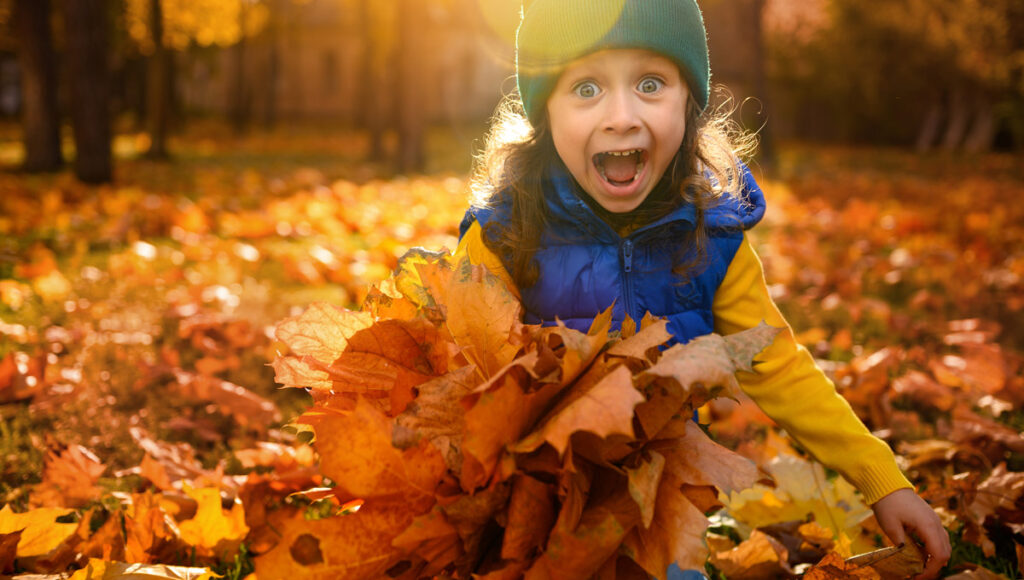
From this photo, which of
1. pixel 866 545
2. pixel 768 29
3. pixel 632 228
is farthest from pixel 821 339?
pixel 768 29

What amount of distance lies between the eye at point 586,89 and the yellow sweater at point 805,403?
42 centimetres

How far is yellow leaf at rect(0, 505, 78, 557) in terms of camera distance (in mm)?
1448

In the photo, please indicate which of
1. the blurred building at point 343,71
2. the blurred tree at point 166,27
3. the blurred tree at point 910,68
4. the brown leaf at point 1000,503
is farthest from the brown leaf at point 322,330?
the blurred building at point 343,71

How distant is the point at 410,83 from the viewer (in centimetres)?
1243

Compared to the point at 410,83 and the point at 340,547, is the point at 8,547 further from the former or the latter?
the point at 410,83

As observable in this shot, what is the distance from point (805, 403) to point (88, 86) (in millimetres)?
9591

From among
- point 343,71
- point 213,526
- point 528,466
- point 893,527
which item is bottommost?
point 343,71

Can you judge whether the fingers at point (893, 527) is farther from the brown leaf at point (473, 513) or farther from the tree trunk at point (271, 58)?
the tree trunk at point (271, 58)

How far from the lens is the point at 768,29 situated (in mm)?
32094

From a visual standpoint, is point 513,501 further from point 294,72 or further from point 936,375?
point 294,72

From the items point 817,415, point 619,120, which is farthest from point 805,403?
point 619,120

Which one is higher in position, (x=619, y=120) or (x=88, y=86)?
(x=619, y=120)

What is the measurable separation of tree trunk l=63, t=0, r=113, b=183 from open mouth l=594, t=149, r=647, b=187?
8.76m

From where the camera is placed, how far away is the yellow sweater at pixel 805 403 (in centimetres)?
152
